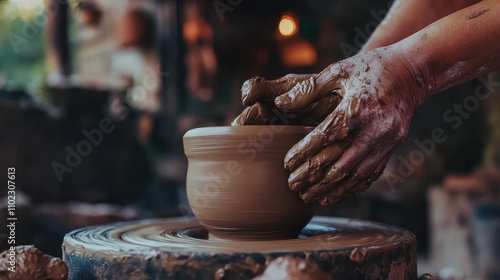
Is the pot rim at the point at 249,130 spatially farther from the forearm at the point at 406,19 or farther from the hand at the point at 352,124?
the forearm at the point at 406,19

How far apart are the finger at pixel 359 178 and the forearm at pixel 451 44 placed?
289 mm

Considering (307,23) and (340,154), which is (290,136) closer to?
(340,154)

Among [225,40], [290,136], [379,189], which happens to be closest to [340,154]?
[290,136]

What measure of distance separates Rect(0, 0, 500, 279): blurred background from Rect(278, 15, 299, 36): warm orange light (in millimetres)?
16

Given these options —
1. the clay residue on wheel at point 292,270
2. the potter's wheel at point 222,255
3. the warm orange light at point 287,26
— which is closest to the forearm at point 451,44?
the potter's wheel at point 222,255

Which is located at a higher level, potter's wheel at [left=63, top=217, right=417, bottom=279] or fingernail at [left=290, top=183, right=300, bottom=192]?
fingernail at [left=290, top=183, right=300, bottom=192]

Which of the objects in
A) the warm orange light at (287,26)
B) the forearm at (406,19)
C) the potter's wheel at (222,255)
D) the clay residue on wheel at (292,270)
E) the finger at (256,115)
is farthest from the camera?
the warm orange light at (287,26)

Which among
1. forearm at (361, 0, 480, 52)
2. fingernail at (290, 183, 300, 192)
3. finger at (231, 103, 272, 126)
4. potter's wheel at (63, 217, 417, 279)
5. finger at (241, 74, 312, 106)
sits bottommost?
potter's wheel at (63, 217, 417, 279)

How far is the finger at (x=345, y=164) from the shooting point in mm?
1632

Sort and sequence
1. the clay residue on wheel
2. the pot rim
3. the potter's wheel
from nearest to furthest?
the clay residue on wheel, the potter's wheel, the pot rim

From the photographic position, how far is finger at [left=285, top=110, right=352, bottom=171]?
1.60 metres

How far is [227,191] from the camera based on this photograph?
175 cm

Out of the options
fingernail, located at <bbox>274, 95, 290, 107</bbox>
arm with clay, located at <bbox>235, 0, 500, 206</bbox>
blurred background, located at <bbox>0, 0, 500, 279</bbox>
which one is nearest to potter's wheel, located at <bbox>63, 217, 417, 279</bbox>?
arm with clay, located at <bbox>235, 0, 500, 206</bbox>

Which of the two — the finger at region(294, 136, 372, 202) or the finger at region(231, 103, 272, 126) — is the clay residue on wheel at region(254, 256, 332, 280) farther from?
the finger at region(231, 103, 272, 126)
